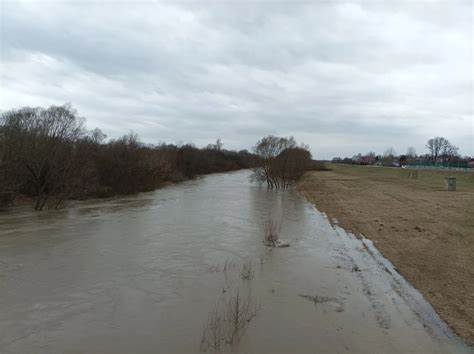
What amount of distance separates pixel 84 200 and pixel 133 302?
24.6 metres

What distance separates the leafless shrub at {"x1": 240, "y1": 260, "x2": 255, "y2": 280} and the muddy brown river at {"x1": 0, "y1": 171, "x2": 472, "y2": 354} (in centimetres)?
8

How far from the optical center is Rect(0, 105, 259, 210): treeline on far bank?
88.4ft

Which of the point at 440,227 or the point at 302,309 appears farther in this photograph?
the point at 440,227

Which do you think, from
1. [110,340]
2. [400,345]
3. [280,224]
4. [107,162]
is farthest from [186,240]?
[107,162]

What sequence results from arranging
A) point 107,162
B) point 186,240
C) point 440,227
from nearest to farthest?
point 186,240 → point 440,227 → point 107,162

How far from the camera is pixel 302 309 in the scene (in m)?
7.63

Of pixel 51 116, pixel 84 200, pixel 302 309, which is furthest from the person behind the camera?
pixel 51 116

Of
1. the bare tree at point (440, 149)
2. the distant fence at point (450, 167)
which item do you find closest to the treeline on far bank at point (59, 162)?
the distant fence at point (450, 167)

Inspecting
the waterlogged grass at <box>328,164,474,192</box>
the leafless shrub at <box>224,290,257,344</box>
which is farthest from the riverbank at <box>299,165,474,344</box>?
the waterlogged grass at <box>328,164,474,192</box>

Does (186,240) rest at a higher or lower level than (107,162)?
lower

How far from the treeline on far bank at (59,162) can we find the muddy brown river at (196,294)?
12087mm

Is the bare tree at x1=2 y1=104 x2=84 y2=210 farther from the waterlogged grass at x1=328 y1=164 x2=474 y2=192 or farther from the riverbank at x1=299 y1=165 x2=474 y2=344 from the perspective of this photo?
the waterlogged grass at x1=328 y1=164 x2=474 y2=192

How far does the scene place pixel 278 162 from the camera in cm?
4428

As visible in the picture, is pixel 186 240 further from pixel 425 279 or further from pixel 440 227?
pixel 440 227
